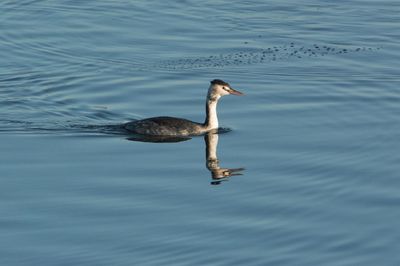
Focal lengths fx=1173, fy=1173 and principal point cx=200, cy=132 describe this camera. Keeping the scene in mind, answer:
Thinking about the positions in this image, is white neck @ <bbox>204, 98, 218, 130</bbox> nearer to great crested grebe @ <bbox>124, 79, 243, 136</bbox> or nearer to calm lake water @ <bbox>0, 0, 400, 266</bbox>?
great crested grebe @ <bbox>124, 79, 243, 136</bbox>

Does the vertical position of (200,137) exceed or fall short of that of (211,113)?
it falls short

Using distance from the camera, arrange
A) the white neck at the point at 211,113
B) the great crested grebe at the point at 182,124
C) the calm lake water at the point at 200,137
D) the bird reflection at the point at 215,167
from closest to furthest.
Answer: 1. the calm lake water at the point at 200,137
2. the bird reflection at the point at 215,167
3. the great crested grebe at the point at 182,124
4. the white neck at the point at 211,113

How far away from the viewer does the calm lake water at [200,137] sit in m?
15.4

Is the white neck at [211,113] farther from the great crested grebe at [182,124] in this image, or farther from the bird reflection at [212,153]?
the bird reflection at [212,153]

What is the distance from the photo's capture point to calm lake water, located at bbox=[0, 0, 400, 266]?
15446 millimetres

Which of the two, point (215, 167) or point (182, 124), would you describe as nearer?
point (215, 167)

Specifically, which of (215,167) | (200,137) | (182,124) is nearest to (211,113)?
(200,137)

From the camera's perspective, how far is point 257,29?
98.1ft

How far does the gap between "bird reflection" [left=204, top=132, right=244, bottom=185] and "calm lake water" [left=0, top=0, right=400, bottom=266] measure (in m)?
0.07

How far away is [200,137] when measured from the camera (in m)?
22.3

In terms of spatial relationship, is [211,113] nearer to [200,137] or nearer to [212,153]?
[200,137]

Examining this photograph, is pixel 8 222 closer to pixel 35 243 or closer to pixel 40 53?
pixel 35 243

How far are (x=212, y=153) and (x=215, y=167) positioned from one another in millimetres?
1284

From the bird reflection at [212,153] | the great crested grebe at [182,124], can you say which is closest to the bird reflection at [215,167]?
the bird reflection at [212,153]
